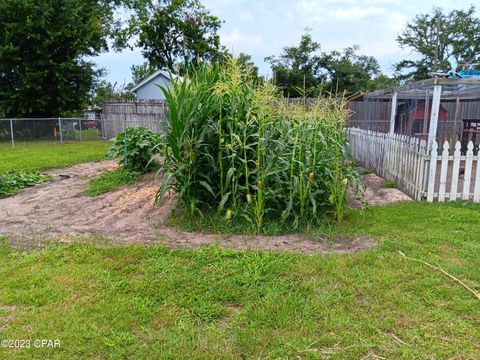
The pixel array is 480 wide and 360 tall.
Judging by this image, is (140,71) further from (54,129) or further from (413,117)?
(413,117)

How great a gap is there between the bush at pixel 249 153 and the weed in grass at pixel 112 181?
93.2 inches

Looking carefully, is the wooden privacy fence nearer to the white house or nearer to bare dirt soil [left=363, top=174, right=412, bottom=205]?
the white house

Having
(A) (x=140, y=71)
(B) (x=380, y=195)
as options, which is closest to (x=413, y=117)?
(B) (x=380, y=195)

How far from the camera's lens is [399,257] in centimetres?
354

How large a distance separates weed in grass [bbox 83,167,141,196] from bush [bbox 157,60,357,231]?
2.37 meters

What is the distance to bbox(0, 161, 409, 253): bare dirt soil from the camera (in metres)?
4.02

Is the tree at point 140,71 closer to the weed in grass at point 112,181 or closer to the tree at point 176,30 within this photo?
the tree at point 176,30

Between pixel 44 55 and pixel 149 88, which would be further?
pixel 149 88

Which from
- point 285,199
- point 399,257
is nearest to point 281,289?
point 399,257

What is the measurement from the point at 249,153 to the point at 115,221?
1.88 meters

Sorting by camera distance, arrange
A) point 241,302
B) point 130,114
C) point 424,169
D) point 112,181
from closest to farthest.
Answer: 1. point 241,302
2. point 424,169
3. point 112,181
4. point 130,114

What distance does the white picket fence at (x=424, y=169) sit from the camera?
5.55 metres

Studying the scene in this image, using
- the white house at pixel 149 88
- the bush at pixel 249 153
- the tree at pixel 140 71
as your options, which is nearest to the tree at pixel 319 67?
the white house at pixel 149 88

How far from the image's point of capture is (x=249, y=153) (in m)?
4.73
